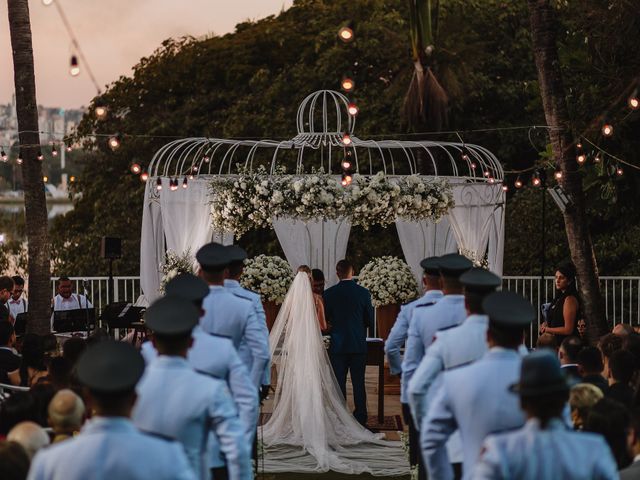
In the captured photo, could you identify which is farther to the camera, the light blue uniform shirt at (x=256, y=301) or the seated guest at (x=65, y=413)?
the light blue uniform shirt at (x=256, y=301)

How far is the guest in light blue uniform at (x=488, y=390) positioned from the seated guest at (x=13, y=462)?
→ 5.34 ft

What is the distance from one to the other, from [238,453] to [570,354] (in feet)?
12.1

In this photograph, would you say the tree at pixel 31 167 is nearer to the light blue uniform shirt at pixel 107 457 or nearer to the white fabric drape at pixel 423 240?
the white fabric drape at pixel 423 240

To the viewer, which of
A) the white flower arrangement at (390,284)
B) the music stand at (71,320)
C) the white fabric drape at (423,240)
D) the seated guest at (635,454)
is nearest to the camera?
the seated guest at (635,454)

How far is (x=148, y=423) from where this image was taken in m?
4.76

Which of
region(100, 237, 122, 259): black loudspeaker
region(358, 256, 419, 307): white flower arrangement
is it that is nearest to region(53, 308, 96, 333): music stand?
region(100, 237, 122, 259): black loudspeaker

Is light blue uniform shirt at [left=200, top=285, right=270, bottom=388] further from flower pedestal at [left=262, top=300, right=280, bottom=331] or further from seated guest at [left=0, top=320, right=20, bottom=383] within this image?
flower pedestal at [left=262, top=300, right=280, bottom=331]

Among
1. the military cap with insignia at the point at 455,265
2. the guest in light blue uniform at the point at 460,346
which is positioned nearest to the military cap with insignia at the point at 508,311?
the guest in light blue uniform at the point at 460,346

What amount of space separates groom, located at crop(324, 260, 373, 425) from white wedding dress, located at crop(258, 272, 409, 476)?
0.25 metres

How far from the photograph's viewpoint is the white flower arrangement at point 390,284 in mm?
13891

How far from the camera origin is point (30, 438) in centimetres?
469

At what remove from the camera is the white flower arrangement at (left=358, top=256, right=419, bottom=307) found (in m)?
13.9

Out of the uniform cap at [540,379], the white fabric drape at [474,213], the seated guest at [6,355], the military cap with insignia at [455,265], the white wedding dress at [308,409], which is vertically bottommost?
the white wedding dress at [308,409]

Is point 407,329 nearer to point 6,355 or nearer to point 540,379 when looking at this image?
point 6,355
